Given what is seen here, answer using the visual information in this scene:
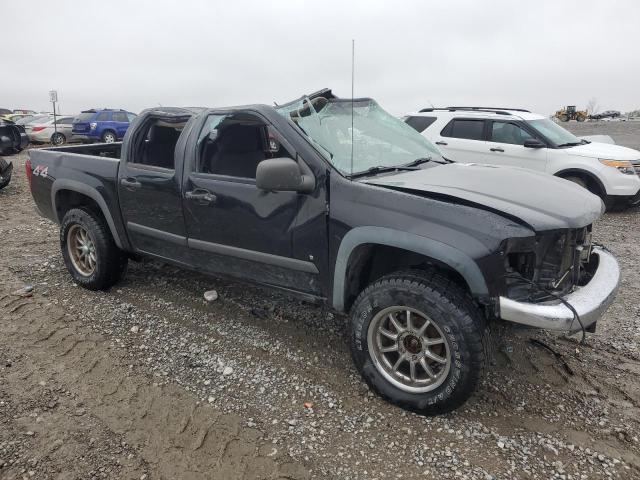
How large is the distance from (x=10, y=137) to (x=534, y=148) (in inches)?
476

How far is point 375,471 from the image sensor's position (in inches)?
93.4

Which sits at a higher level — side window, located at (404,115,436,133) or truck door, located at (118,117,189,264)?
side window, located at (404,115,436,133)

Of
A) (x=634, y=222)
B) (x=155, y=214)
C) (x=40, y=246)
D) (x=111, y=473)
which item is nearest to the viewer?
(x=111, y=473)

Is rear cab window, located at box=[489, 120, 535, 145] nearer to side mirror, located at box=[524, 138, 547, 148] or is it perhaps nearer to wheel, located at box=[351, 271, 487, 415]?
side mirror, located at box=[524, 138, 547, 148]

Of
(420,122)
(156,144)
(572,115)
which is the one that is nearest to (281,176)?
(156,144)

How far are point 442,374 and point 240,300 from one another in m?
2.17

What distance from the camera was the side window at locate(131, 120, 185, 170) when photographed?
4.13m

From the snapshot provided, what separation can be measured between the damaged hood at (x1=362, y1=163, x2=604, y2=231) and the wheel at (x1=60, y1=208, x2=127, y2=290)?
2.71 metres

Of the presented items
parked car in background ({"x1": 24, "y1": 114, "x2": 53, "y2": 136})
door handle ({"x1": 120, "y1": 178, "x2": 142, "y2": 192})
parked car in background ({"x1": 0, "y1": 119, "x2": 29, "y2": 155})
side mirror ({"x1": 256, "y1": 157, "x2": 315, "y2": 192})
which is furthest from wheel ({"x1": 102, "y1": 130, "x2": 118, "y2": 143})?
side mirror ({"x1": 256, "y1": 157, "x2": 315, "y2": 192})

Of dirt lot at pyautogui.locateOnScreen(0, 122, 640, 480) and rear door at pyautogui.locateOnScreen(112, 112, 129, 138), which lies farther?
rear door at pyautogui.locateOnScreen(112, 112, 129, 138)

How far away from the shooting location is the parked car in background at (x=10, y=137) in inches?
454

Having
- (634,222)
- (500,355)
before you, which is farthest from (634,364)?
(634,222)

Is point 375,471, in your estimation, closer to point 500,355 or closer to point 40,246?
point 500,355

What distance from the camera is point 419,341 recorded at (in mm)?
2756
